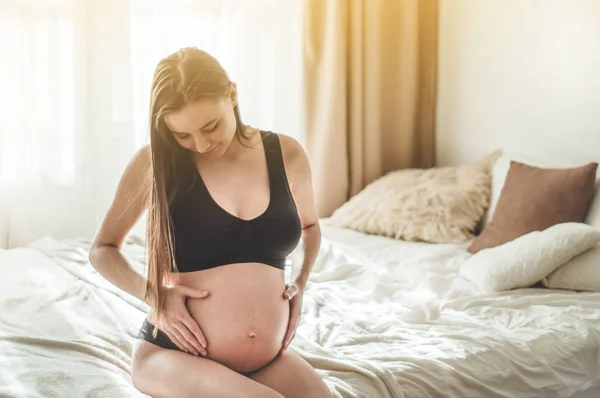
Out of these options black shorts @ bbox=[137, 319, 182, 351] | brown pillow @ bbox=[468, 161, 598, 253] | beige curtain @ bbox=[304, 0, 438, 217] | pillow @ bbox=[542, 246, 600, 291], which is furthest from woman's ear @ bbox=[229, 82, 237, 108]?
beige curtain @ bbox=[304, 0, 438, 217]

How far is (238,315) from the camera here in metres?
1.37

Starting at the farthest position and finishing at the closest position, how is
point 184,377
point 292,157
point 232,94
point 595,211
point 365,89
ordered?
point 365,89
point 595,211
point 292,157
point 232,94
point 184,377

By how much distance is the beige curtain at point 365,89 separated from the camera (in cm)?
345

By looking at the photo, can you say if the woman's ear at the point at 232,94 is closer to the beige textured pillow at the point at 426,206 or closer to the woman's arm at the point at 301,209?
the woman's arm at the point at 301,209

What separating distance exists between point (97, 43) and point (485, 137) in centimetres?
176

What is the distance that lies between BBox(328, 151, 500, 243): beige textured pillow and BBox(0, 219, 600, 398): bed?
1.07ft

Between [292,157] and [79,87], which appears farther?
[79,87]

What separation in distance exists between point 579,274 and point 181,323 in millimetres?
1361

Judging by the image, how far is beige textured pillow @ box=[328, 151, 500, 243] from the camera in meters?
2.87

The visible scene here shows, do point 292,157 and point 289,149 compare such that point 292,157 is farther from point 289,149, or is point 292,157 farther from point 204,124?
point 204,124

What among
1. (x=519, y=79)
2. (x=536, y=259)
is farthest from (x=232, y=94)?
(x=519, y=79)

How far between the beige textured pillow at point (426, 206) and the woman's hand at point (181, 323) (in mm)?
1633

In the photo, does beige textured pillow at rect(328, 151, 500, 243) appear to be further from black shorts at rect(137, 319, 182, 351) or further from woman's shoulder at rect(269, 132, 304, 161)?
black shorts at rect(137, 319, 182, 351)

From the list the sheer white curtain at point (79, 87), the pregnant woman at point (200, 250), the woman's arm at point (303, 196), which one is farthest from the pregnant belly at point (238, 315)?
the sheer white curtain at point (79, 87)
